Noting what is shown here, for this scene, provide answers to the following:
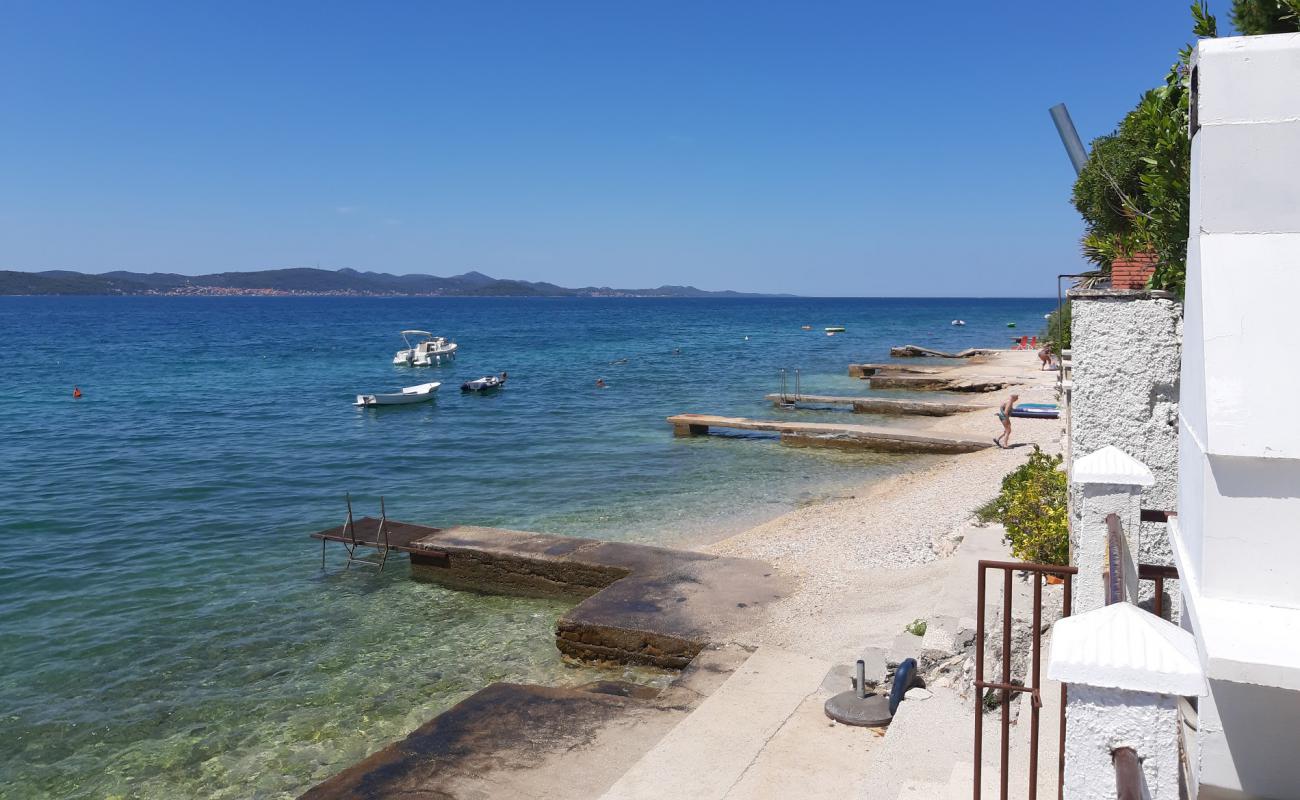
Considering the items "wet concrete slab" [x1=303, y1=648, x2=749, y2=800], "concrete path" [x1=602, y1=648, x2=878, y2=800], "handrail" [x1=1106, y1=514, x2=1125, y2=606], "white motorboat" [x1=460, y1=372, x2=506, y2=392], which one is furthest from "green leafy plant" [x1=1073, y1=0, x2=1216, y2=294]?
"white motorboat" [x1=460, y1=372, x2=506, y2=392]

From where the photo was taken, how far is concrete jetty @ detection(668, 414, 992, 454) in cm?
2378

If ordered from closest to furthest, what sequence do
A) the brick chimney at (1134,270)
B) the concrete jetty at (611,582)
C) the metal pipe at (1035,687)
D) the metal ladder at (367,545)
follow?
the metal pipe at (1035,687) < the brick chimney at (1134,270) < the concrete jetty at (611,582) < the metal ladder at (367,545)

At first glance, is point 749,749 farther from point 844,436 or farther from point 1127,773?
point 844,436

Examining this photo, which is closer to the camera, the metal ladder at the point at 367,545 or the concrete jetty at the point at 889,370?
the metal ladder at the point at 367,545

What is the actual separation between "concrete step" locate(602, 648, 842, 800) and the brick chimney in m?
4.67

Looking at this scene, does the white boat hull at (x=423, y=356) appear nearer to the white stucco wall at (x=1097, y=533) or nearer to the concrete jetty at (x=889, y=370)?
the concrete jetty at (x=889, y=370)

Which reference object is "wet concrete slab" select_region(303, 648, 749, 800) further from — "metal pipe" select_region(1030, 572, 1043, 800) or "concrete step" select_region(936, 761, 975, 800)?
"metal pipe" select_region(1030, 572, 1043, 800)

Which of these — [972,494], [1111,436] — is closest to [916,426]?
[972,494]

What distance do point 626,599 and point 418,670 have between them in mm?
2632

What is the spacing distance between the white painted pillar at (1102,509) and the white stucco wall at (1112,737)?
1808 mm

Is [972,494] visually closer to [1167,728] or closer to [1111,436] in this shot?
[1111,436]

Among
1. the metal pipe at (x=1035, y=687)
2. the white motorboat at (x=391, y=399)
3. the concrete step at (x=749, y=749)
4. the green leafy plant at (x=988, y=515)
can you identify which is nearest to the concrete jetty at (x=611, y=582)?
the concrete step at (x=749, y=749)

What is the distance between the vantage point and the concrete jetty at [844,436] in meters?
23.8

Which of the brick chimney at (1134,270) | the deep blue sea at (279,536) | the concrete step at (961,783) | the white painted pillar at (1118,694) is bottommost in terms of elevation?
the deep blue sea at (279,536)
